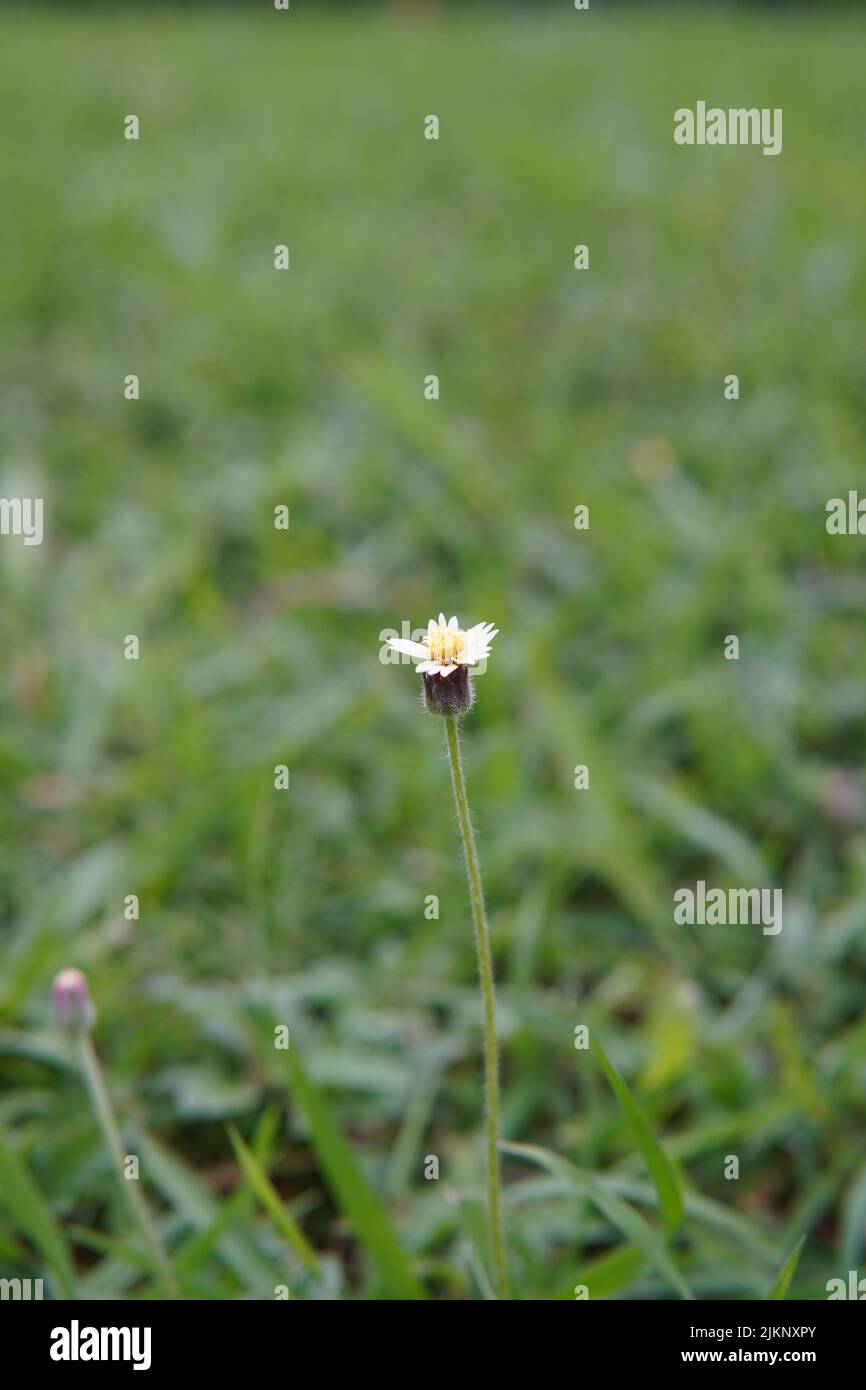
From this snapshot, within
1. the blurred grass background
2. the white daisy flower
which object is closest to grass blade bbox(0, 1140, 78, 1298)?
the blurred grass background

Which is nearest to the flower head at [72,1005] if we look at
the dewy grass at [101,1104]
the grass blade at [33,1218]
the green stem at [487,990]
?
the dewy grass at [101,1104]

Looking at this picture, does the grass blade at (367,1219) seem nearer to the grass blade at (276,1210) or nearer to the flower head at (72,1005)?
the grass blade at (276,1210)

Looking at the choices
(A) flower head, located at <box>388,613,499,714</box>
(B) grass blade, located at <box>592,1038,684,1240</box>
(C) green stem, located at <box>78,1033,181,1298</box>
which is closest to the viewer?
(A) flower head, located at <box>388,613,499,714</box>

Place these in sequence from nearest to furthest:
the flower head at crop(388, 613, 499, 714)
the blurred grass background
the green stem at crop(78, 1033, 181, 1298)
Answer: the flower head at crop(388, 613, 499, 714)
the green stem at crop(78, 1033, 181, 1298)
the blurred grass background

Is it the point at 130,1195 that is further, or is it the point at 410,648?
the point at 130,1195

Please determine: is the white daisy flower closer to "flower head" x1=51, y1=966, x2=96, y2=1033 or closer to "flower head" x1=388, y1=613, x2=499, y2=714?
"flower head" x1=388, y1=613, x2=499, y2=714

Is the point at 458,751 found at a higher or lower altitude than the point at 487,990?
higher

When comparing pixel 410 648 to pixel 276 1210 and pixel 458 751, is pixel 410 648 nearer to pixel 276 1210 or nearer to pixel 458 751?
pixel 458 751

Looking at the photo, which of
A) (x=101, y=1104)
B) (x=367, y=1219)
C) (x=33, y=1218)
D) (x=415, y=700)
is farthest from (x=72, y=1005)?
(x=415, y=700)
